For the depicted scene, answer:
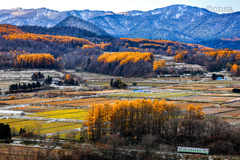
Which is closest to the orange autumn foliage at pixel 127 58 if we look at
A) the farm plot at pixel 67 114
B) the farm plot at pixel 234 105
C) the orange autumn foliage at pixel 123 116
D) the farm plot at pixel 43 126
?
the farm plot at pixel 234 105

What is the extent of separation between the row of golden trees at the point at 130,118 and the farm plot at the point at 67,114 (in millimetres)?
7950

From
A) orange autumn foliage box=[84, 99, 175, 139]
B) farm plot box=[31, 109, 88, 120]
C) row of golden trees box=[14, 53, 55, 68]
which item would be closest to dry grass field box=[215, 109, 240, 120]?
orange autumn foliage box=[84, 99, 175, 139]

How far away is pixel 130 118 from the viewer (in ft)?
156

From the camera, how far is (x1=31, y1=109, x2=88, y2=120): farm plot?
5544cm

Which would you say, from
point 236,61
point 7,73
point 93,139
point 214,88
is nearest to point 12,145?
point 93,139

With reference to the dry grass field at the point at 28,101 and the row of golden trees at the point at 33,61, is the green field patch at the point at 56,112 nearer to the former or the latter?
the dry grass field at the point at 28,101

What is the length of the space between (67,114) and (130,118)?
14.8 meters

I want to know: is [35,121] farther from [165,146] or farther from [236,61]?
[236,61]

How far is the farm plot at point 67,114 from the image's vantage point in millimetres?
55438

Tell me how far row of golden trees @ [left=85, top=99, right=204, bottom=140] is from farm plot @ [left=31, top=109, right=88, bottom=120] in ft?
26.1

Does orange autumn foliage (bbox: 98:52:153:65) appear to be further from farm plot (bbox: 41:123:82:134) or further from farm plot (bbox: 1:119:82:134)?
farm plot (bbox: 41:123:82:134)

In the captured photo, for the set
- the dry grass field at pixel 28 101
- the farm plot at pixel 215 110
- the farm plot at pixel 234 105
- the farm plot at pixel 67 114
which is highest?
the dry grass field at pixel 28 101

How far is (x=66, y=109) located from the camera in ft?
208

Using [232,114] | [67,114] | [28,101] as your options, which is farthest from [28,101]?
[232,114]
